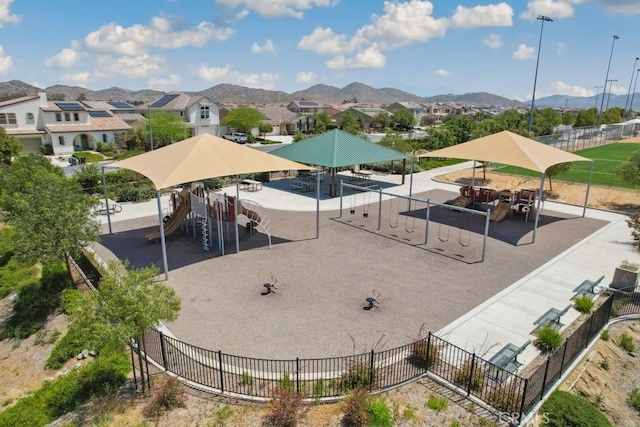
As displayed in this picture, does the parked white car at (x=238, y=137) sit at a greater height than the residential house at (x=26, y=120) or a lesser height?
lesser

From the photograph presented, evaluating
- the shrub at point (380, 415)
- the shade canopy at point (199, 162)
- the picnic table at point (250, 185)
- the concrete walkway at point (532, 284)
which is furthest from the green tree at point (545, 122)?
the shrub at point (380, 415)

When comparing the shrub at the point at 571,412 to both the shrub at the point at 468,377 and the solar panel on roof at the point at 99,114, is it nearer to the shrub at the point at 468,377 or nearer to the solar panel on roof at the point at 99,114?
the shrub at the point at 468,377

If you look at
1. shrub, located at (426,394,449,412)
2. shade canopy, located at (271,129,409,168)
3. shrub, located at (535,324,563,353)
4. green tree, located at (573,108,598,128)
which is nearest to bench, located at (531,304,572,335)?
shrub, located at (535,324,563,353)

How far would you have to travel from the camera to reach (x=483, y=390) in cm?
934

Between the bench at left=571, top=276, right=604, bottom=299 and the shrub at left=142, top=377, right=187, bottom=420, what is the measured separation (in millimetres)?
12459

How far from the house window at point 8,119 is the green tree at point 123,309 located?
56.5 meters

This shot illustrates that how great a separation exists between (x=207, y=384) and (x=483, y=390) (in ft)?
20.3

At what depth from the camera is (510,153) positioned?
21828mm

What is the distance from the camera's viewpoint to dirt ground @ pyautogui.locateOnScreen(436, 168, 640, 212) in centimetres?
2631

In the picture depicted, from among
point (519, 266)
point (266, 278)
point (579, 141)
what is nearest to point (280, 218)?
point (266, 278)

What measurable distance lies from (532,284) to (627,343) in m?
3.58

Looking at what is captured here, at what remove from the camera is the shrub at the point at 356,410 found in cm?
838

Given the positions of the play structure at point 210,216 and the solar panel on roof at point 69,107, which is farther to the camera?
the solar panel on roof at point 69,107

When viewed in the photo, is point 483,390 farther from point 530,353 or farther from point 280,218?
point 280,218
